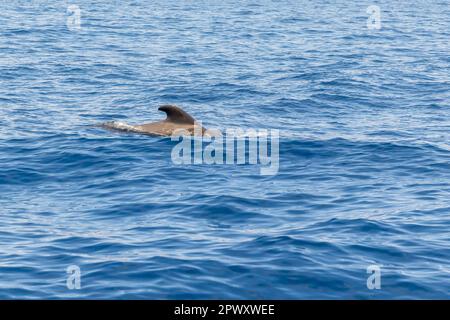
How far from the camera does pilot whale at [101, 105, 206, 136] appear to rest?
22.8 meters

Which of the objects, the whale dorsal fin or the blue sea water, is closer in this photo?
the blue sea water

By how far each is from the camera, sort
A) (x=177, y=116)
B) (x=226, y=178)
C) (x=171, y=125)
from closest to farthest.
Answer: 1. (x=226, y=178)
2. (x=177, y=116)
3. (x=171, y=125)

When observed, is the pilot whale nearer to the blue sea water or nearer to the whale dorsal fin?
the whale dorsal fin

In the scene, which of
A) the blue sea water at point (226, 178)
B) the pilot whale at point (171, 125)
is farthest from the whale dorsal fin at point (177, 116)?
the blue sea water at point (226, 178)

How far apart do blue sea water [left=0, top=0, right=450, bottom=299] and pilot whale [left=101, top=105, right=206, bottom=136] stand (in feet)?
1.71

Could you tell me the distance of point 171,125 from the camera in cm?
2322

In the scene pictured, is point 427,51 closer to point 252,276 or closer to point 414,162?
point 414,162

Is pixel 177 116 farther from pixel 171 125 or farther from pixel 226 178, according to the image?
pixel 226 178

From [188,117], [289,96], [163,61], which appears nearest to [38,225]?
[188,117]

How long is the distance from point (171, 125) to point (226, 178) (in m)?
4.44

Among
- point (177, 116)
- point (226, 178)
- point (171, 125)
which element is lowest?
point (226, 178)

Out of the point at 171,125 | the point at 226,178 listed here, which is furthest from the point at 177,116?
the point at 226,178

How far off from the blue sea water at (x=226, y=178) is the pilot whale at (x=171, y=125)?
520 mm

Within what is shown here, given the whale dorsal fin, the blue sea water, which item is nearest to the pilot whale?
the whale dorsal fin
